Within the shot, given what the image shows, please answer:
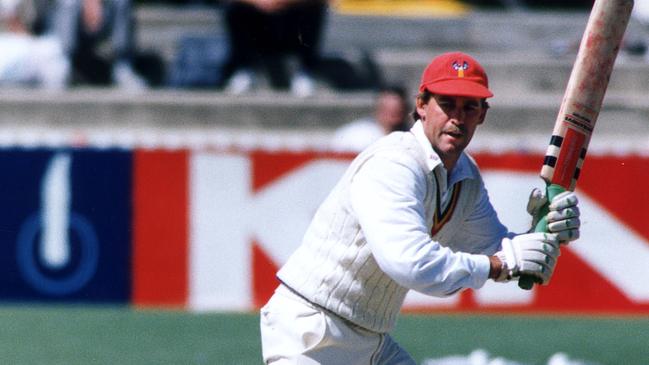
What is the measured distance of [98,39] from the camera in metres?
11.4

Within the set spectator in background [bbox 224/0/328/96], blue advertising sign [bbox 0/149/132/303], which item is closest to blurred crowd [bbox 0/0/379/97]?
spectator in background [bbox 224/0/328/96]

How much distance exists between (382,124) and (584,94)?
14.9 feet

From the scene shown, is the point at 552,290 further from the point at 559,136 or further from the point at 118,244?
the point at 559,136

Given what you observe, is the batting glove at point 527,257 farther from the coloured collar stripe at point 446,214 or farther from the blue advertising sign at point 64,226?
the blue advertising sign at point 64,226

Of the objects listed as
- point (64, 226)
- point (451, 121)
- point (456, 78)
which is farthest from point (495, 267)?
point (64, 226)

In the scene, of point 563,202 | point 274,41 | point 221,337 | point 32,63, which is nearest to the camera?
point 563,202

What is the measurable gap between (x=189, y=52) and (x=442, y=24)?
250 cm

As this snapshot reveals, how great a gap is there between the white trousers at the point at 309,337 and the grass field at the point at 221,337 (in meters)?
2.65

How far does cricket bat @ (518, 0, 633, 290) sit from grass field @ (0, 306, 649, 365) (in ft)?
9.34

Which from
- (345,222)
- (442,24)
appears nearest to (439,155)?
(345,222)

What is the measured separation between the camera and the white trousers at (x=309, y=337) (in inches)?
188

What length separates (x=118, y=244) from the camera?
941 cm

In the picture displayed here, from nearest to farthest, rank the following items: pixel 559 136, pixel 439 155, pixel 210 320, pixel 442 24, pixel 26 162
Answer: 1. pixel 439 155
2. pixel 559 136
3. pixel 210 320
4. pixel 26 162
5. pixel 442 24

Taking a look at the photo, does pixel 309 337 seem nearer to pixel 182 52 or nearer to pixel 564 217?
pixel 564 217
